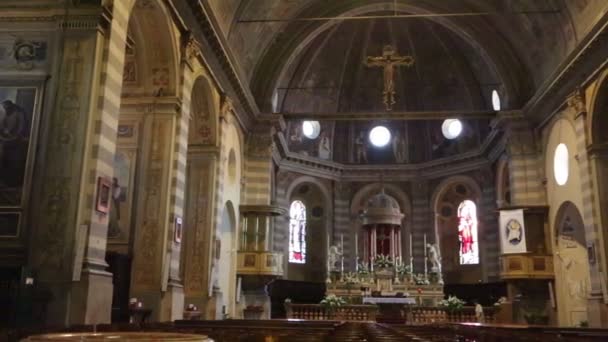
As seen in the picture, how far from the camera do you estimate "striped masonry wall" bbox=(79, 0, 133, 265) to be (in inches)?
400

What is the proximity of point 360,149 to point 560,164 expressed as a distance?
554 inches

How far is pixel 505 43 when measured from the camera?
2294 centimetres

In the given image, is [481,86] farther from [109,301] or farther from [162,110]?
[109,301]

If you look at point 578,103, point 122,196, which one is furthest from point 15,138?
A: point 578,103

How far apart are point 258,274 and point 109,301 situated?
1198 cm

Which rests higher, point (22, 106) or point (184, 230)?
point (22, 106)

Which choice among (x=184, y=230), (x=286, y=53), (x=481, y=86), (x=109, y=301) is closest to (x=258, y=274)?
(x=184, y=230)

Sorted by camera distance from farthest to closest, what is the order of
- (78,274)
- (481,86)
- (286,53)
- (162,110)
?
(481,86), (286,53), (162,110), (78,274)

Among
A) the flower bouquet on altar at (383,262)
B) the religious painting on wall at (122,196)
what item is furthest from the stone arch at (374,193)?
the religious painting on wall at (122,196)

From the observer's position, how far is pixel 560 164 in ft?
66.6

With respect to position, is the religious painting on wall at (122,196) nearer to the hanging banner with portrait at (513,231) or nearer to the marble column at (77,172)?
the marble column at (77,172)

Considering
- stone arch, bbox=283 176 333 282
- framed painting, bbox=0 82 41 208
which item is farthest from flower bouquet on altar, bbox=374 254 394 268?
framed painting, bbox=0 82 41 208

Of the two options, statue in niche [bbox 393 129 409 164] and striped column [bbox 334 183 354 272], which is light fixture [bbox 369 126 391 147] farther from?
striped column [bbox 334 183 354 272]

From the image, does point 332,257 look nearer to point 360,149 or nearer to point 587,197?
point 360,149
